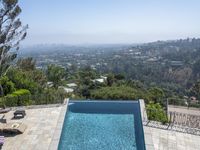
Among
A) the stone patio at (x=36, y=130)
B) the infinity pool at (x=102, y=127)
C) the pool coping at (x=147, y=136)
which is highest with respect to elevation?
the stone patio at (x=36, y=130)

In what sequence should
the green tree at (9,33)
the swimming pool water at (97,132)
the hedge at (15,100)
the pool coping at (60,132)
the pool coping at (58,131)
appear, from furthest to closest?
the hedge at (15,100) < the green tree at (9,33) < the swimming pool water at (97,132) < the pool coping at (58,131) < the pool coping at (60,132)

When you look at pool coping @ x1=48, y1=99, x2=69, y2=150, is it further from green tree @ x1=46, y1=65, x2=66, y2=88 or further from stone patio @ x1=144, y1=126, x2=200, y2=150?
green tree @ x1=46, y1=65, x2=66, y2=88

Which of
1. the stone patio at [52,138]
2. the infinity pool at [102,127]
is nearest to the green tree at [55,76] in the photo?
the infinity pool at [102,127]

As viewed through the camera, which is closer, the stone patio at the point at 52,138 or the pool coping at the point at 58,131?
the stone patio at the point at 52,138

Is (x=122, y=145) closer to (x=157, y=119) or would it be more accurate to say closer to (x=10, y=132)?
(x=157, y=119)

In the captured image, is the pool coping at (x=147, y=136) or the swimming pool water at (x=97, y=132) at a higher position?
the pool coping at (x=147, y=136)

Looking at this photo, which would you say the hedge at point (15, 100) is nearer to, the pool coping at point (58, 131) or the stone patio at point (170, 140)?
the pool coping at point (58, 131)

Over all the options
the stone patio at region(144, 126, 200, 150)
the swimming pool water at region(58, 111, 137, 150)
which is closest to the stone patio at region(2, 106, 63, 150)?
the swimming pool water at region(58, 111, 137, 150)

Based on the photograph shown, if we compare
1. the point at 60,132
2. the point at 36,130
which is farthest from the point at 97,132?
the point at 36,130

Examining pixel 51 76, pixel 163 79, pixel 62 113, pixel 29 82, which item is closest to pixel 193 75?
pixel 163 79
